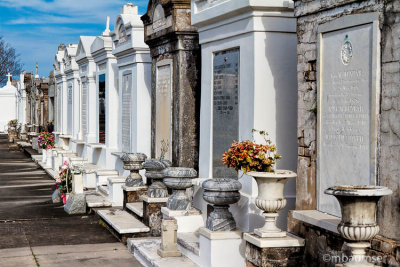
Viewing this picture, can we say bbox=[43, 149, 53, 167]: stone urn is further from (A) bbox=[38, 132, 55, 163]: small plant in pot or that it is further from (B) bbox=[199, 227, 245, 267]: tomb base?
(B) bbox=[199, 227, 245, 267]: tomb base

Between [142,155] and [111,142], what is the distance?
138 inches

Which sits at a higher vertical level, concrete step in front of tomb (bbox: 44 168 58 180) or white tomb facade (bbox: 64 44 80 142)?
white tomb facade (bbox: 64 44 80 142)

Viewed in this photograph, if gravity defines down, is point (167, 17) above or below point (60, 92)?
above

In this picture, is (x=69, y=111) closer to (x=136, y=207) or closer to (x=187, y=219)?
(x=136, y=207)

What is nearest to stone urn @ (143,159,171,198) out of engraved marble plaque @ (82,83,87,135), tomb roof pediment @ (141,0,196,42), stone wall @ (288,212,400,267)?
tomb roof pediment @ (141,0,196,42)

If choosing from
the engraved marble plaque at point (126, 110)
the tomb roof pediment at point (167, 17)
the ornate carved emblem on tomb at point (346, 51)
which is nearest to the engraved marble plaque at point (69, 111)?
the engraved marble plaque at point (126, 110)

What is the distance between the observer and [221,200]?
22.2 ft

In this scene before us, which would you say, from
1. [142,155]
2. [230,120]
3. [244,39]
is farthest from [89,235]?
[244,39]

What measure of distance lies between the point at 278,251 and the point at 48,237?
445 centimetres

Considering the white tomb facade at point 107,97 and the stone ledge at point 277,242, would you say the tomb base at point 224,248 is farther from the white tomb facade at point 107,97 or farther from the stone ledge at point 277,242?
the white tomb facade at point 107,97

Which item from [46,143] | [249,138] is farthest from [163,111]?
[46,143]

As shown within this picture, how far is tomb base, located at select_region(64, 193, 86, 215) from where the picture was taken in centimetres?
1126

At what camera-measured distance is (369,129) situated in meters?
5.33

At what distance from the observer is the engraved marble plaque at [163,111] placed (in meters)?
9.76
